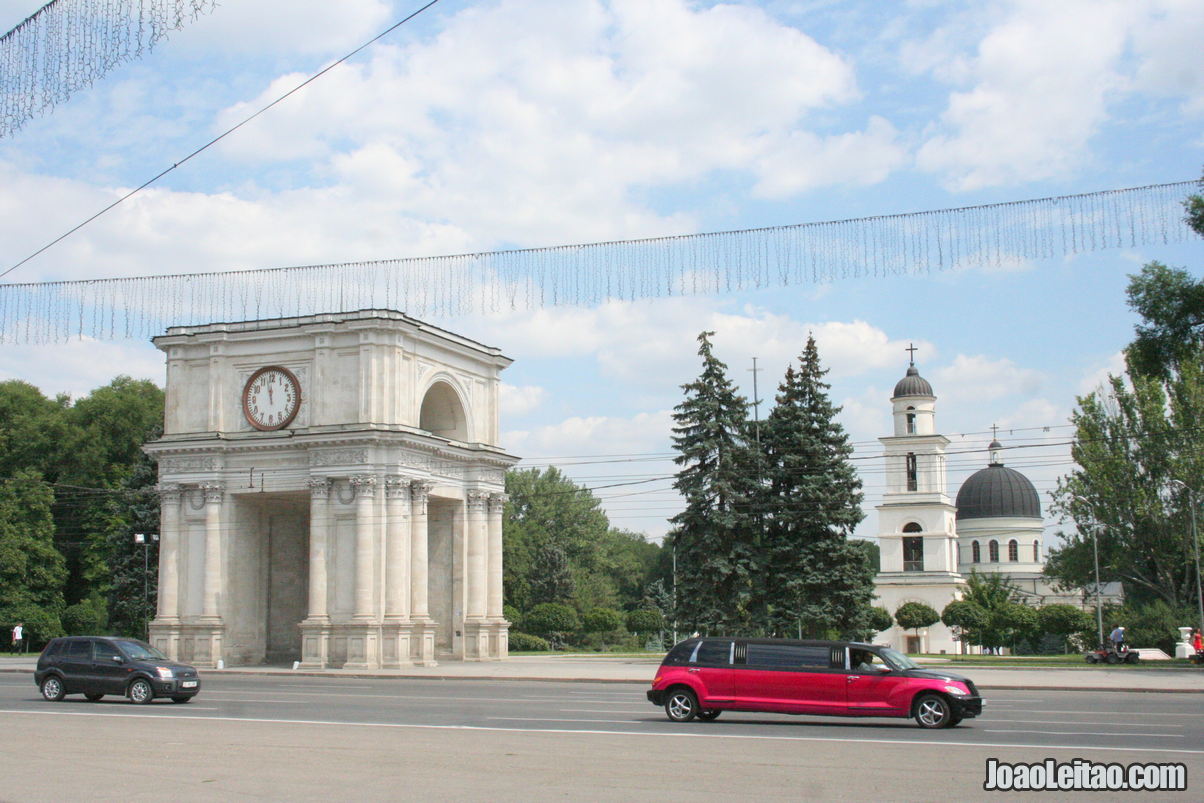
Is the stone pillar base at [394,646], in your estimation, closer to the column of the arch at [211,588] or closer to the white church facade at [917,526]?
Answer: the column of the arch at [211,588]

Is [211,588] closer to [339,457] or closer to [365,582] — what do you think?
[365,582]

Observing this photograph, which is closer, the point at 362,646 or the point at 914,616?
the point at 362,646

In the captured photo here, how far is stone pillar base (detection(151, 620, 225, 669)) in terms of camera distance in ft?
165

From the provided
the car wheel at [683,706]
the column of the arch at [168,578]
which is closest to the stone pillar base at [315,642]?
the column of the arch at [168,578]

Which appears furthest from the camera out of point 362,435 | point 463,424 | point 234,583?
point 463,424

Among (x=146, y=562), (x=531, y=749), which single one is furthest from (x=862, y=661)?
(x=146, y=562)

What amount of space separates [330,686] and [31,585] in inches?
1737

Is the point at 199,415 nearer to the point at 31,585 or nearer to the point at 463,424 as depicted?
the point at 463,424

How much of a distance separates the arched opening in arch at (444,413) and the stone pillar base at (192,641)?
12.5 metres

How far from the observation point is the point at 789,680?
21.8 metres

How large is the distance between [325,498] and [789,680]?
3105 centimetres

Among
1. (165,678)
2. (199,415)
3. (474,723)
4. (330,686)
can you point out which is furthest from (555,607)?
(474,723)

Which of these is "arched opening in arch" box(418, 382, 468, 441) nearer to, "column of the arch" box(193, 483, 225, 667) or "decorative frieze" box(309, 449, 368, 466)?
"decorative frieze" box(309, 449, 368, 466)

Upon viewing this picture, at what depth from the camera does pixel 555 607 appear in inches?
3007
